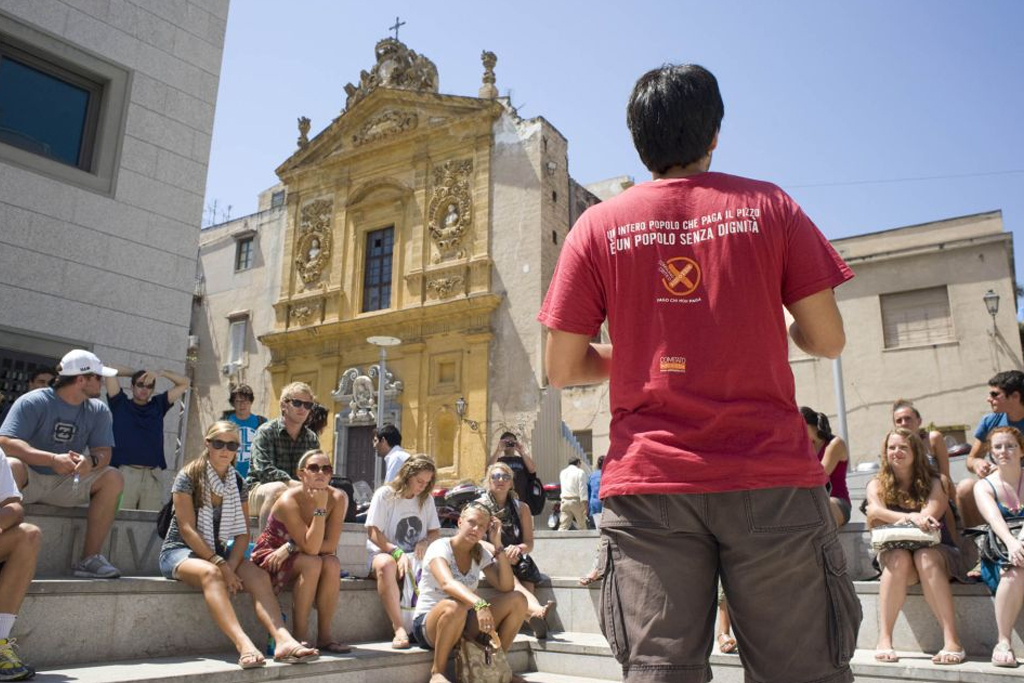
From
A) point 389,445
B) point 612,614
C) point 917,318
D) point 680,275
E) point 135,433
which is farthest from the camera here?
point 917,318

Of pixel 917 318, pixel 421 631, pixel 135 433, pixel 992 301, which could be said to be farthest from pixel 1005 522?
pixel 917 318

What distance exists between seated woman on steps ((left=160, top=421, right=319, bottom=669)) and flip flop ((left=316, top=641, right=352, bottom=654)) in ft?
1.21

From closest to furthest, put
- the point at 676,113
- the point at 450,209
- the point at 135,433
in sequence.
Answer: the point at 676,113 < the point at 135,433 < the point at 450,209

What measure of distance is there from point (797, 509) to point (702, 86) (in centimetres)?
112

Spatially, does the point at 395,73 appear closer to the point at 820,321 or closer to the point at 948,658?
the point at 948,658

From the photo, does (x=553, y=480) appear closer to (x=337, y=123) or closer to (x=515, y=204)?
(x=515, y=204)

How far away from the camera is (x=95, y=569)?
5375mm

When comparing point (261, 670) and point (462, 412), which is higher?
point (462, 412)

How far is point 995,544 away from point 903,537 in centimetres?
55

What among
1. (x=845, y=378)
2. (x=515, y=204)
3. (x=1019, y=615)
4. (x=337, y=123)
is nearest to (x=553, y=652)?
(x=1019, y=615)

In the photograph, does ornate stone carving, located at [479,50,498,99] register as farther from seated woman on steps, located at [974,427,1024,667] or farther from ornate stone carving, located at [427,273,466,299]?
seated woman on steps, located at [974,427,1024,667]

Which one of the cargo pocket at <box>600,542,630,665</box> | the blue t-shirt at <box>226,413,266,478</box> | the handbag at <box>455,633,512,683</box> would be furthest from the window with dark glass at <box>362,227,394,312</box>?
the cargo pocket at <box>600,542,630,665</box>

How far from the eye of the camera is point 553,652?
21.1 ft

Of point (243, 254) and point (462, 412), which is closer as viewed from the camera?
point (462, 412)
